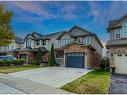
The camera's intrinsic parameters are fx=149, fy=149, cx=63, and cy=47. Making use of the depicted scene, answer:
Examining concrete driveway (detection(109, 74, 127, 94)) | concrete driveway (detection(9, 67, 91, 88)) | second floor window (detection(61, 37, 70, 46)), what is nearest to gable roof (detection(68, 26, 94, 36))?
second floor window (detection(61, 37, 70, 46))

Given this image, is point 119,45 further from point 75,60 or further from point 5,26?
point 5,26

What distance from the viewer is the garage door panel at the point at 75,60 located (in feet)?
78.9

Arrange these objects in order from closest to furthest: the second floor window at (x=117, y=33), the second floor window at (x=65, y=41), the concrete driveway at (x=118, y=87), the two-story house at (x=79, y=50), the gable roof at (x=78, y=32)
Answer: the concrete driveway at (x=118, y=87) < the second floor window at (x=117, y=33) < the two-story house at (x=79, y=50) < the gable roof at (x=78, y=32) < the second floor window at (x=65, y=41)

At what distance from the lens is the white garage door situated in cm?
1737

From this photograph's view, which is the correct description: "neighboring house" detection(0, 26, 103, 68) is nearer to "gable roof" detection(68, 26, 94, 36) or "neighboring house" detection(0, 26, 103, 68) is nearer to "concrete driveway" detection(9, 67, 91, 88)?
"gable roof" detection(68, 26, 94, 36)

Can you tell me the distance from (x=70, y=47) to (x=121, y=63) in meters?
9.67

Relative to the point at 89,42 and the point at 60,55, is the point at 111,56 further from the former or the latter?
the point at 60,55

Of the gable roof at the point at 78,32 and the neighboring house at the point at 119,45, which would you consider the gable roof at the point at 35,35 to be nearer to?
the gable roof at the point at 78,32

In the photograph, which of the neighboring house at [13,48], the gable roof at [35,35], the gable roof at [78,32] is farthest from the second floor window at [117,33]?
the neighboring house at [13,48]

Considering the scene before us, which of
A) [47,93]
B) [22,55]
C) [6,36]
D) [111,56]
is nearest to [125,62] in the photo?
[111,56]

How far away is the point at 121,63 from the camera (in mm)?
17688

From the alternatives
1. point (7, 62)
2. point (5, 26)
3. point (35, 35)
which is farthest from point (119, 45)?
point (35, 35)

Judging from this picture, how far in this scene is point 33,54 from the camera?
112ft

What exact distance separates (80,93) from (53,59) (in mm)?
20005
